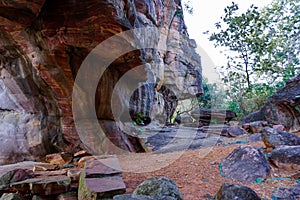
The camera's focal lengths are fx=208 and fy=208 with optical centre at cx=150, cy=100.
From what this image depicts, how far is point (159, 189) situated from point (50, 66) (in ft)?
12.5

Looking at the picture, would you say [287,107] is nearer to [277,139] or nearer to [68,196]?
[277,139]

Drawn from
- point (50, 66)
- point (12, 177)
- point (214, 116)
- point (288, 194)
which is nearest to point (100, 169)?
point (12, 177)

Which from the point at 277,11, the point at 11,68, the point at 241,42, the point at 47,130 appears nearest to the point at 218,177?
the point at 47,130

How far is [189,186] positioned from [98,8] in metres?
3.13

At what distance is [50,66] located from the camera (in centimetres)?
456

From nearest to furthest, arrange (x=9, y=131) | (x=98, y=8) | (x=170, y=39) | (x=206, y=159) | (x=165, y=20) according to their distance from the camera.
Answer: (x=206, y=159) → (x=98, y=8) → (x=9, y=131) → (x=165, y=20) → (x=170, y=39)

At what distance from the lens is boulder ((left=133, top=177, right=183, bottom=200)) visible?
74.2 inches

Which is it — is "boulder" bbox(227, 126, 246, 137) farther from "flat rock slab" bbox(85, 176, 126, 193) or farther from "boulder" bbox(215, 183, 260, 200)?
"flat rock slab" bbox(85, 176, 126, 193)

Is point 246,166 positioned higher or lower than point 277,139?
lower

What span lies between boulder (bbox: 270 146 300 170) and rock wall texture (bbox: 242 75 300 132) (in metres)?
3.55

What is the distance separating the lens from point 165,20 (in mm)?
13789

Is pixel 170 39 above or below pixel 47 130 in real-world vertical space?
above

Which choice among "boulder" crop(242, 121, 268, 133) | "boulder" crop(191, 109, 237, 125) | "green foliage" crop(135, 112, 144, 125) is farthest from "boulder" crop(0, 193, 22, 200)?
"boulder" crop(191, 109, 237, 125)

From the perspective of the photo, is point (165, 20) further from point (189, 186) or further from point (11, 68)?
point (189, 186)
